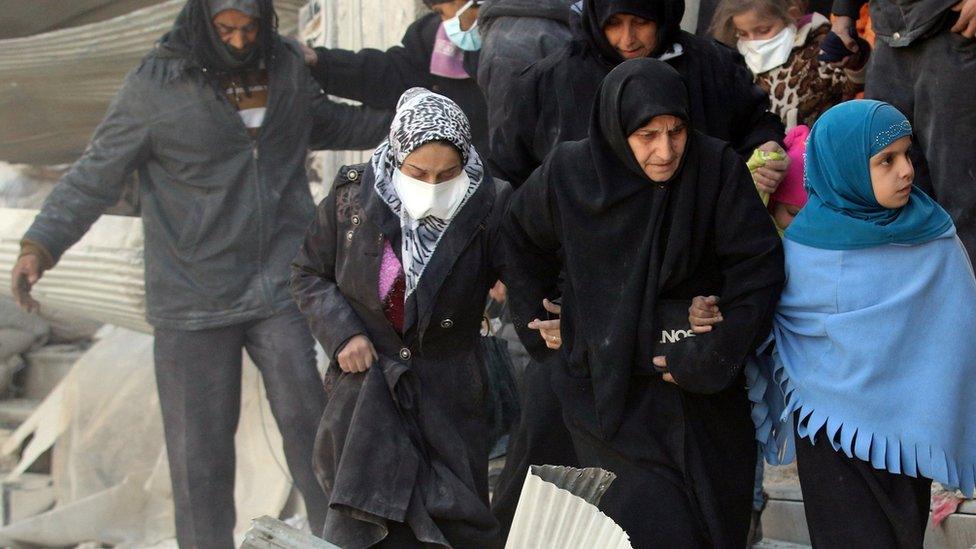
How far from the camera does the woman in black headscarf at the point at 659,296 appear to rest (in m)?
3.39

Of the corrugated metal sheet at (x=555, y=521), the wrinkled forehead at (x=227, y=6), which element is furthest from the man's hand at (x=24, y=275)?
the corrugated metal sheet at (x=555, y=521)

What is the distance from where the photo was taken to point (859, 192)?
10.8ft

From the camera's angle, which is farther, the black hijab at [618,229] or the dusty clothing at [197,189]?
the dusty clothing at [197,189]

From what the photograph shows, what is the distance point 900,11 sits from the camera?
14.0 ft

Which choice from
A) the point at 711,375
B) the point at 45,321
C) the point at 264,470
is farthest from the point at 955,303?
the point at 45,321

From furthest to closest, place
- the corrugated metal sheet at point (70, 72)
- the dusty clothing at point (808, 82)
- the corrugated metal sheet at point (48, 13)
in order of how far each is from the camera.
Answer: the corrugated metal sheet at point (48, 13) → the corrugated metal sheet at point (70, 72) → the dusty clothing at point (808, 82)

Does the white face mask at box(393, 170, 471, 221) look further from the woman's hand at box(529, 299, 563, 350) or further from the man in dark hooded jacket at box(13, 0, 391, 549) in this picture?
the man in dark hooded jacket at box(13, 0, 391, 549)

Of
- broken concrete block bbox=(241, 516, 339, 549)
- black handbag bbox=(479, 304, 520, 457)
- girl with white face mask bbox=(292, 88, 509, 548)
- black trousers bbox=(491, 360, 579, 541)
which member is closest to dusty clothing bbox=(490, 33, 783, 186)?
girl with white face mask bbox=(292, 88, 509, 548)

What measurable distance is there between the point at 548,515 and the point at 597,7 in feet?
6.02

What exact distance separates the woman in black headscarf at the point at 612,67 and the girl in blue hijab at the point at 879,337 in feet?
2.34

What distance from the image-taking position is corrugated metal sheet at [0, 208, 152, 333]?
721 centimetres

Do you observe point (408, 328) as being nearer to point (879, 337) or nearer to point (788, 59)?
point (879, 337)

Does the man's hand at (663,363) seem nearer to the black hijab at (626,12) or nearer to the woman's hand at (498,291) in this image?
the woman's hand at (498,291)

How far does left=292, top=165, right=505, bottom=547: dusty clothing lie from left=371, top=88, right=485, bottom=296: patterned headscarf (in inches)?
0.9
